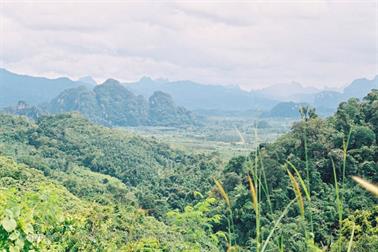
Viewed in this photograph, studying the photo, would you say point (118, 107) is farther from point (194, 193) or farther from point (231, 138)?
point (231, 138)

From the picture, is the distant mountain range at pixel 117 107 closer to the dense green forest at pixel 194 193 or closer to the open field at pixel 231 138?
the open field at pixel 231 138

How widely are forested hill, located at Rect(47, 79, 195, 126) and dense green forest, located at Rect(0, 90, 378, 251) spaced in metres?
77.8

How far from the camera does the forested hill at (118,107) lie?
128 meters

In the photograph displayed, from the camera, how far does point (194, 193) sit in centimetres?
660

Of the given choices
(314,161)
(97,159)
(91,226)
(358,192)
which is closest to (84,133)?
(97,159)

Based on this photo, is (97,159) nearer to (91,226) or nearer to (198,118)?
(91,226)

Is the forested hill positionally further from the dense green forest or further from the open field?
the dense green forest

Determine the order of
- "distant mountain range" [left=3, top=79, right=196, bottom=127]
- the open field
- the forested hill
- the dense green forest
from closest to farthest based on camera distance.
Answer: the open field, the dense green forest, "distant mountain range" [left=3, top=79, right=196, bottom=127], the forested hill

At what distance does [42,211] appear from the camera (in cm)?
403

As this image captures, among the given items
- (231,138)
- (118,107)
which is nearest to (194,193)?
(231,138)

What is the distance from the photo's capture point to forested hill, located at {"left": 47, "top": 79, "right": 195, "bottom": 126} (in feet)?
419

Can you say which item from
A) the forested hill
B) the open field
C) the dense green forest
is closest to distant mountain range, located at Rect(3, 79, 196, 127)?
the forested hill

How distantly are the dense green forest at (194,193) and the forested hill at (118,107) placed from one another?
77795 mm

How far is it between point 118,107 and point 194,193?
128 m
